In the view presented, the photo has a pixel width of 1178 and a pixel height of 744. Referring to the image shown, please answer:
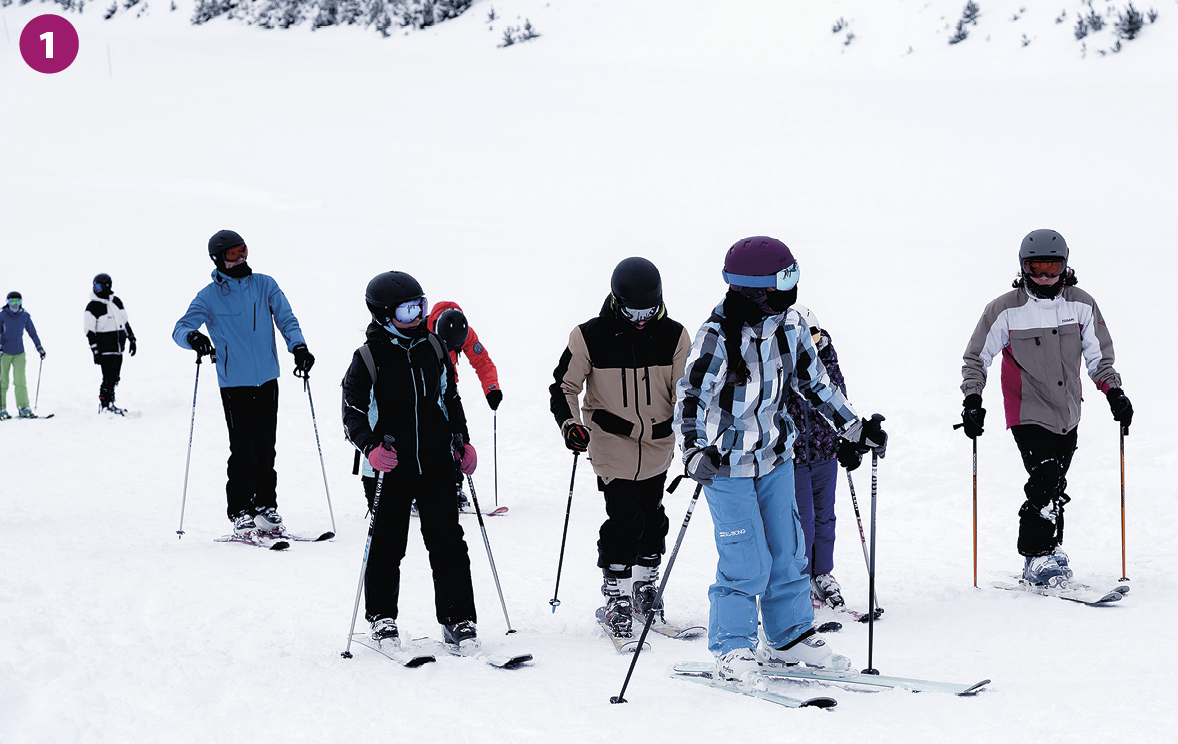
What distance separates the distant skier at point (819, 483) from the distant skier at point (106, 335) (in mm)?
10960

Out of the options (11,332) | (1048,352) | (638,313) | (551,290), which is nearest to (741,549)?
(638,313)

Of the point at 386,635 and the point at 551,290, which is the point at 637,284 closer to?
the point at 386,635

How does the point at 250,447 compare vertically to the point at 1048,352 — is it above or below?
below

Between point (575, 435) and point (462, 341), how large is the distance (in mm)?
2750

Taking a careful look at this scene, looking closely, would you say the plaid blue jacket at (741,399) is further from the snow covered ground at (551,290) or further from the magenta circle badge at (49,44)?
the magenta circle badge at (49,44)

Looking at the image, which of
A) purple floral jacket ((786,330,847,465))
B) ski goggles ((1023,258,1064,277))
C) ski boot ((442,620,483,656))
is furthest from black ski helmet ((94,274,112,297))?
ski goggles ((1023,258,1064,277))

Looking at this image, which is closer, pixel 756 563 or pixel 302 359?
pixel 756 563

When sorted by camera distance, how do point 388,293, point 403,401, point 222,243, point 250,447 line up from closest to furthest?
point 388,293
point 403,401
point 222,243
point 250,447

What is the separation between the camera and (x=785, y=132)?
23016mm

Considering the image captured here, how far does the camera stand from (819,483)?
17.7 ft

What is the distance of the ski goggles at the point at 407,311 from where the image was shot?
4461mm

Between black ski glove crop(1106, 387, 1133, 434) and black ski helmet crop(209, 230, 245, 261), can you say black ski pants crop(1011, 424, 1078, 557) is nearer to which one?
black ski glove crop(1106, 387, 1133, 434)

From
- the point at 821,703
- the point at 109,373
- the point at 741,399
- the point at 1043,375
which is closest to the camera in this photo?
the point at 821,703

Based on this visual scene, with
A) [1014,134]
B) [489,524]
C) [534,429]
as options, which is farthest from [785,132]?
[489,524]
